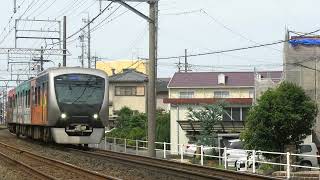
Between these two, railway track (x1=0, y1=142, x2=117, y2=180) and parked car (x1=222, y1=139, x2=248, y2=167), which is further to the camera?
parked car (x1=222, y1=139, x2=248, y2=167)

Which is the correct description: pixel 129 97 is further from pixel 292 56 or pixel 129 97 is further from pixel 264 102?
pixel 264 102

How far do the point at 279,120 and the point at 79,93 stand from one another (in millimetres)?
8416

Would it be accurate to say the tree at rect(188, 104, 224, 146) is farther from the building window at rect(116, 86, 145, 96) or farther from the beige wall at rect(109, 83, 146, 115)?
the building window at rect(116, 86, 145, 96)

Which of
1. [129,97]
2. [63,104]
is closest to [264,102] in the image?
[63,104]

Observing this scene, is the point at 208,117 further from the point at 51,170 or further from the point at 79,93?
the point at 51,170

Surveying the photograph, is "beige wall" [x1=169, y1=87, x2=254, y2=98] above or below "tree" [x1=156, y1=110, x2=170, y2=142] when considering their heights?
above

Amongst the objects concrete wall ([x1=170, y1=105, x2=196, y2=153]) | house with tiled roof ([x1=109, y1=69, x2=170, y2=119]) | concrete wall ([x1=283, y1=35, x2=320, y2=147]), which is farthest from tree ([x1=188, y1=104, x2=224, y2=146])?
house with tiled roof ([x1=109, y1=69, x2=170, y2=119])

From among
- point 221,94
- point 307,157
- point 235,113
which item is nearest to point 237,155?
point 307,157

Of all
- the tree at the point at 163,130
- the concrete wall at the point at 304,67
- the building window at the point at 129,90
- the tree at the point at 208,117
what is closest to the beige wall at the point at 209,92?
the tree at the point at 163,130

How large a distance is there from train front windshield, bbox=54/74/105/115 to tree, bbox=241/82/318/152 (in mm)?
6497

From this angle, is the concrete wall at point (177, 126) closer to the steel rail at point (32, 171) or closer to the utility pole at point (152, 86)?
the utility pole at point (152, 86)

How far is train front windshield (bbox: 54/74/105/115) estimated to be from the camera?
24188mm

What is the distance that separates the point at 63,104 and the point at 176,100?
689 inches

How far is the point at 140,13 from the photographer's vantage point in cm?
2438
